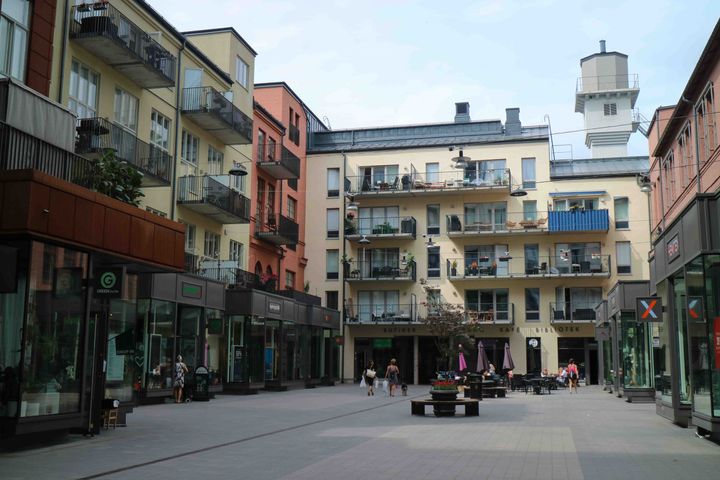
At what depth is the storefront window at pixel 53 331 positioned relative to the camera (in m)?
12.9

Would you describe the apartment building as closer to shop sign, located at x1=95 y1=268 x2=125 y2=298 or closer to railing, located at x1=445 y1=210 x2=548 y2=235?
shop sign, located at x1=95 y1=268 x2=125 y2=298

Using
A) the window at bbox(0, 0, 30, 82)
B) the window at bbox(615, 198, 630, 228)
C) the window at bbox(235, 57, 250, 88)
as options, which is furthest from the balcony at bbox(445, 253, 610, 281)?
the window at bbox(0, 0, 30, 82)

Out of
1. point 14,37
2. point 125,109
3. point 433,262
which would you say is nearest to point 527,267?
point 433,262

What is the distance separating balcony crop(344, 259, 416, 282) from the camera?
51.7m

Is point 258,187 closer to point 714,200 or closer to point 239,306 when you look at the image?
point 239,306

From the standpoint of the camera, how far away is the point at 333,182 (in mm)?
54000

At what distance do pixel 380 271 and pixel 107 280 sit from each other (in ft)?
125

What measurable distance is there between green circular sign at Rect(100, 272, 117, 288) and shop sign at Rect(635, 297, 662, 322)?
14993 mm

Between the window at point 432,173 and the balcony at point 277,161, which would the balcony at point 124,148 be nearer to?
the balcony at point 277,161

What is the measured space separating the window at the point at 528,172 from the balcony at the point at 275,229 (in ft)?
57.1

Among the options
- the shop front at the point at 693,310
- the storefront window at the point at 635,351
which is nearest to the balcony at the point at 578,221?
the storefront window at the point at 635,351

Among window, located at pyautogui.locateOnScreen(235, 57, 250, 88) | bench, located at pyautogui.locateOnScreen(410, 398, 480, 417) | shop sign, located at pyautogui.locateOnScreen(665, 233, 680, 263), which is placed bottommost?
bench, located at pyautogui.locateOnScreen(410, 398, 480, 417)

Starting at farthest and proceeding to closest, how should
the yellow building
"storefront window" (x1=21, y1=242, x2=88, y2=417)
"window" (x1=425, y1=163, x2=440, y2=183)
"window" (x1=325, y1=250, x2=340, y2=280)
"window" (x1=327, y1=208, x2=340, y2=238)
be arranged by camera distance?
"window" (x1=327, y1=208, x2=340, y2=238), "window" (x1=325, y1=250, x2=340, y2=280), "window" (x1=425, y1=163, x2=440, y2=183), the yellow building, "storefront window" (x1=21, y1=242, x2=88, y2=417)

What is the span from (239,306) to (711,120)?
20184mm
